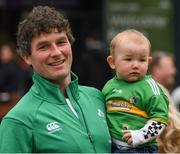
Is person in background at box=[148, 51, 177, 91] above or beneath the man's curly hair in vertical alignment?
beneath

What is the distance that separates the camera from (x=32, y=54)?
4129 millimetres

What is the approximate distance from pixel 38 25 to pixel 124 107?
27.1 inches

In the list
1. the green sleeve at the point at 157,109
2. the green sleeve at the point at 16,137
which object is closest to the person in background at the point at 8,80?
the green sleeve at the point at 157,109

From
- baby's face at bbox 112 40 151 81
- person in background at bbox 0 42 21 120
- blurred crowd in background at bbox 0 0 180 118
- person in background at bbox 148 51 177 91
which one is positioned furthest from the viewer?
person in background at bbox 0 42 21 120

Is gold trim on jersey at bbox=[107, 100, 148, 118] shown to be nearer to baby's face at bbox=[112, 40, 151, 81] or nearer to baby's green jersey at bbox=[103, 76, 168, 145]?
baby's green jersey at bbox=[103, 76, 168, 145]

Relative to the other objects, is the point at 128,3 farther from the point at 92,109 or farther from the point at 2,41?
the point at 92,109

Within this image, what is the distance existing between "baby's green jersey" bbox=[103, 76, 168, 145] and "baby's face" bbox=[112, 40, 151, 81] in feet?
0.17

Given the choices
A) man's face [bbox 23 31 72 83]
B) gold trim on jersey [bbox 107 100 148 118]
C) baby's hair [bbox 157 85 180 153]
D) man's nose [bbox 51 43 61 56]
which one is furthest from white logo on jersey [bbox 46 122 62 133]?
baby's hair [bbox 157 85 180 153]

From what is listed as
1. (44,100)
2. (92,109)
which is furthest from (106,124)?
(44,100)

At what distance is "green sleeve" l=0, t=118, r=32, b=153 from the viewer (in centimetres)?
395

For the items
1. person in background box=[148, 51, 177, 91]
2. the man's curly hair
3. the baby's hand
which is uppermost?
the man's curly hair

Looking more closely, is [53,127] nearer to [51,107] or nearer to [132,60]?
[51,107]

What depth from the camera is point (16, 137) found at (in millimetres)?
3953

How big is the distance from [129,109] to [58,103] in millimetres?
460
